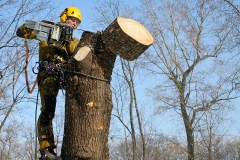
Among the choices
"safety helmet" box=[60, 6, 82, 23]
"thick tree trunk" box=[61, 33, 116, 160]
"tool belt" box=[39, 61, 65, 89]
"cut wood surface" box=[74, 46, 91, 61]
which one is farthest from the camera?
"safety helmet" box=[60, 6, 82, 23]

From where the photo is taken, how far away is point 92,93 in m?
2.84

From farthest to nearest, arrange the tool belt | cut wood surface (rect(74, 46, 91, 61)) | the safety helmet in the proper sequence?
the safety helmet < the tool belt < cut wood surface (rect(74, 46, 91, 61))

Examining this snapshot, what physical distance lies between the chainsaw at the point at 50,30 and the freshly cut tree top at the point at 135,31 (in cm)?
57

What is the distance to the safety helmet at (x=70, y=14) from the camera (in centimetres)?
350

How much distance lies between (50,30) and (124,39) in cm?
77

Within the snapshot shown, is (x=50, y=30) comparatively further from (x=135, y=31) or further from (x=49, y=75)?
(x=135, y=31)

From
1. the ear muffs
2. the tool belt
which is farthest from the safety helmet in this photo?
the tool belt

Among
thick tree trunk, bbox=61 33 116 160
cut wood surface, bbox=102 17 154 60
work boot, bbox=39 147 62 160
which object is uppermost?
cut wood surface, bbox=102 17 154 60

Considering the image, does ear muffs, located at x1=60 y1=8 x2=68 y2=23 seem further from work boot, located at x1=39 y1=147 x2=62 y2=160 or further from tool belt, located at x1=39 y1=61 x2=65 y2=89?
work boot, located at x1=39 y1=147 x2=62 y2=160

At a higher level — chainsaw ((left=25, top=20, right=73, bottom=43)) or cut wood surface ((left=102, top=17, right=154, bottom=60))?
chainsaw ((left=25, top=20, right=73, bottom=43))

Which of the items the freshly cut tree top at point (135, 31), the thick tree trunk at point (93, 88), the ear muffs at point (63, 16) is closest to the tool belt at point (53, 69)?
the thick tree trunk at point (93, 88)

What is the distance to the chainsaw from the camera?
3.13 metres

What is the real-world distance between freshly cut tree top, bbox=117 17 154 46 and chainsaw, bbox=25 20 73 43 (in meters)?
0.57

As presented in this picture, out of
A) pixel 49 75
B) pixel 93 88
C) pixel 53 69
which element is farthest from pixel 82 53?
pixel 49 75
